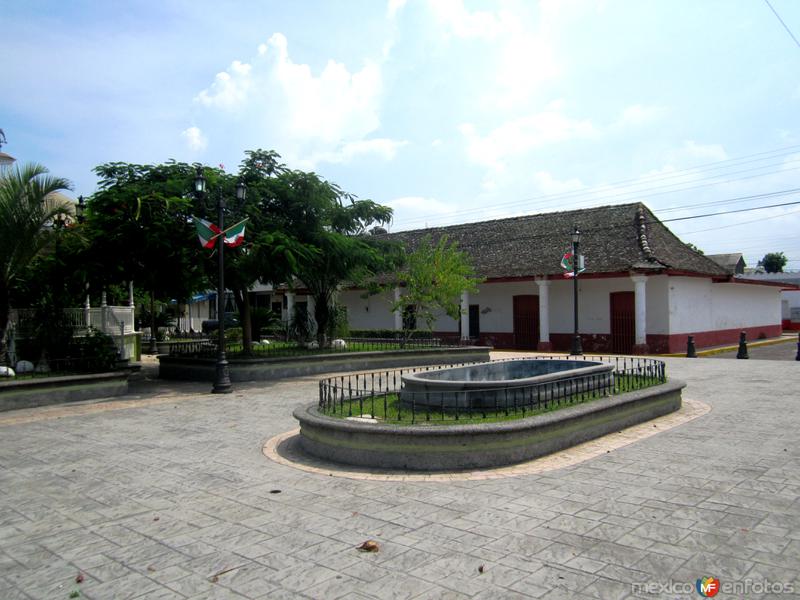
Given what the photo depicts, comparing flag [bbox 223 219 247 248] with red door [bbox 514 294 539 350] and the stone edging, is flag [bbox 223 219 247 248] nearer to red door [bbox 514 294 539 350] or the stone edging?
the stone edging

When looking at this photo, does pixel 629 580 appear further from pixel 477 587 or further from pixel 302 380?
pixel 302 380

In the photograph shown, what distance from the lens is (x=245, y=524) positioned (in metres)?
5.58

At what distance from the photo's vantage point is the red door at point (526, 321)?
95.5ft

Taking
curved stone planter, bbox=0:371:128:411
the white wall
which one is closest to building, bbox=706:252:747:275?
the white wall

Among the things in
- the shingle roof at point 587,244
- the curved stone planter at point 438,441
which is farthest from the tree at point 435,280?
the curved stone planter at point 438,441

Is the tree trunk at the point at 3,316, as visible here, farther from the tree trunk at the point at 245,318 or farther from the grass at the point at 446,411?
the grass at the point at 446,411

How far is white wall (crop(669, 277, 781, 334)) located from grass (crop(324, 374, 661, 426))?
1687 cm

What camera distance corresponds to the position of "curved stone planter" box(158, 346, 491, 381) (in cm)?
1684

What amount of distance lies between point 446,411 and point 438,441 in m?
1.68

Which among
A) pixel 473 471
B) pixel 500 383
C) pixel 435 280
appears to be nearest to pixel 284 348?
pixel 435 280

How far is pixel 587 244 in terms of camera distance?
28.0 metres

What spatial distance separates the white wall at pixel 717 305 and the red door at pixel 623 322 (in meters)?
1.61

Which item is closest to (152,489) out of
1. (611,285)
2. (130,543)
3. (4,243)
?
(130,543)

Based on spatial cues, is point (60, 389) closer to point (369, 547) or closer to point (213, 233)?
point (213, 233)
